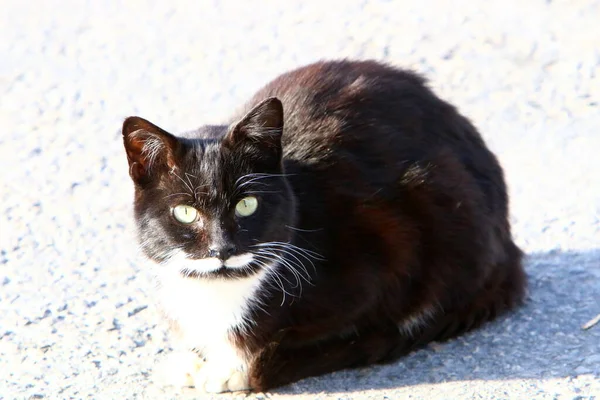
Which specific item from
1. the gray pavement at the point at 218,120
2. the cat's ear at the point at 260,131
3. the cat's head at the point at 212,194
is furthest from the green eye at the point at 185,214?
the gray pavement at the point at 218,120

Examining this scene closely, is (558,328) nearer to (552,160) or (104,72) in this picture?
(552,160)

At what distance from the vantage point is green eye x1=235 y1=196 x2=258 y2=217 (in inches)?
126

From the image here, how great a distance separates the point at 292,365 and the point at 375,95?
111 centimetres

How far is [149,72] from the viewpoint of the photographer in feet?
20.2

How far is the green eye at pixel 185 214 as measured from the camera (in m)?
3.18

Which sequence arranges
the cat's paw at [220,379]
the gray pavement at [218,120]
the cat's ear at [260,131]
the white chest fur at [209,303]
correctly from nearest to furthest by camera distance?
the cat's ear at [260,131] → the white chest fur at [209,303] → the cat's paw at [220,379] → the gray pavement at [218,120]

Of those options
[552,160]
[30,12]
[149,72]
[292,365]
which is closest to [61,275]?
[292,365]

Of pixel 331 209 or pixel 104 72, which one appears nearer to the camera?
pixel 331 209

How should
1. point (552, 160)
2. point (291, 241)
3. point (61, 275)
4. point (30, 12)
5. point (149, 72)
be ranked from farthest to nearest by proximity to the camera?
1. point (30, 12)
2. point (149, 72)
3. point (552, 160)
4. point (61, 275)
5. point (291, 241)

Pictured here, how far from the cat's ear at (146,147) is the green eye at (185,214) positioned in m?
0.15

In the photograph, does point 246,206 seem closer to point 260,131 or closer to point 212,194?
point 212,194

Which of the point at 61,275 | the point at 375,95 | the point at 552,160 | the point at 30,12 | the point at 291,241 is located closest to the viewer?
the point at 291,241

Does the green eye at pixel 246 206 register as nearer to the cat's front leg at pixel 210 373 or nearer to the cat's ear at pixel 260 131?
the cat's ear at pixel 260 131

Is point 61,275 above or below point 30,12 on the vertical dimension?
→ below
